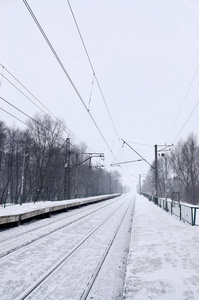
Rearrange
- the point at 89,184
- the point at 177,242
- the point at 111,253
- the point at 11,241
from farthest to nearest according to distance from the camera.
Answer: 1. the point at 89,184
2. the point at 11,241
3. the point at 177,242
4. the point at 111,253

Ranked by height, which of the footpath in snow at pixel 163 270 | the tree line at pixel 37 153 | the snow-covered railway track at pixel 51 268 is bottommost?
the snow-covered railway track at pixel 51 268

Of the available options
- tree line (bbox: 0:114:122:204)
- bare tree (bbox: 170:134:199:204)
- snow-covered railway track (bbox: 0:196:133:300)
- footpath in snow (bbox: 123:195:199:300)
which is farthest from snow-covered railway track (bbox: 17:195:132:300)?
bare tree (bbox: 170:134:199:204)

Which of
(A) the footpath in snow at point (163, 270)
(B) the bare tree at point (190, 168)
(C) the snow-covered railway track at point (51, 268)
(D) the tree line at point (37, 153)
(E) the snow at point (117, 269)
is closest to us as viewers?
(A) the footpath in snow at point (163, 270)

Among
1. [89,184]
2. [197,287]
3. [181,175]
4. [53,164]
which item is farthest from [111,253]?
[89,184]

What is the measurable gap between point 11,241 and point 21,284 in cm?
374

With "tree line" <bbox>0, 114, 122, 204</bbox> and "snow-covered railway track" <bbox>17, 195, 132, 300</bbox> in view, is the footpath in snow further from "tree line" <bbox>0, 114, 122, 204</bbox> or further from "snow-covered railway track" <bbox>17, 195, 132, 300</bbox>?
"tree line" <bbox>0, 114, 122, 204</bbox>

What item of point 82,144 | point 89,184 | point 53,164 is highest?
point 82,144

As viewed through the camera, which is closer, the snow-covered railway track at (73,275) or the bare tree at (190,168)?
the snow-covered railway track at (73,275)

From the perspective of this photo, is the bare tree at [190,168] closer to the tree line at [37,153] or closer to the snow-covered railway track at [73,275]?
the tree line at [37,153]

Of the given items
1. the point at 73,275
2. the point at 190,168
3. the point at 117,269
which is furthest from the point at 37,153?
the point at 73,275

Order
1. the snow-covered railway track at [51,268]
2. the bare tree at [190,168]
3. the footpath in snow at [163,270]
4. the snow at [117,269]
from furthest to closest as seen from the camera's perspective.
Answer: the bare tree at [190,168], the snow-covered railway track at [51,268], the snow at [117,269], the footpath in snow at [163,270]

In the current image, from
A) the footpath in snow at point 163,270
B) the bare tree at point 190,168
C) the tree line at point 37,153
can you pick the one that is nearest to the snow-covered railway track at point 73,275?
the footpath in snow at point 163,270

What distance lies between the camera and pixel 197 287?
3727mm

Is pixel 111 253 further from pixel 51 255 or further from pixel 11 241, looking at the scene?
pixel 11 241
